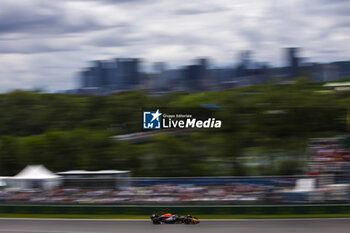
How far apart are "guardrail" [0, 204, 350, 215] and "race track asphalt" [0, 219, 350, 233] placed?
1.01m

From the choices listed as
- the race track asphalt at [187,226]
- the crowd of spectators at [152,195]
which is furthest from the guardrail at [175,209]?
the race track asphalt at [187,226]

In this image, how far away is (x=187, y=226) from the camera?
15.6 m

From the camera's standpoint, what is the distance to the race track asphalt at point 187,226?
589 inches

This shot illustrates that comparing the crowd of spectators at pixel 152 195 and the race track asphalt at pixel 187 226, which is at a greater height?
the crowd of spectators at pixel 152 195

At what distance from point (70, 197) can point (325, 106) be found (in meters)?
19.8

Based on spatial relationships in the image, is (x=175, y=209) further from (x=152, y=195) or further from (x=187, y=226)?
(x=187, y=226)

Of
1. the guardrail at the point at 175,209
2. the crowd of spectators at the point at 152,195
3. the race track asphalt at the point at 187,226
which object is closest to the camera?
the race track asphalt at the point at 187,226

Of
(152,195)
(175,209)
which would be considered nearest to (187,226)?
(175,209)

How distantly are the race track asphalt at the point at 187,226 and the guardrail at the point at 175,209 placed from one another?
101 cm

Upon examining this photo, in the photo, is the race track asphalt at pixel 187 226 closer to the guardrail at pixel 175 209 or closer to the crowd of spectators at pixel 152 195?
the guardrail at pixel 175 209

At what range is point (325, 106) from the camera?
31500mm

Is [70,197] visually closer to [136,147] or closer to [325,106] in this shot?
[136,147]

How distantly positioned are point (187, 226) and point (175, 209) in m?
2.75

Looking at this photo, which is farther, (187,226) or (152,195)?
(152,195)
